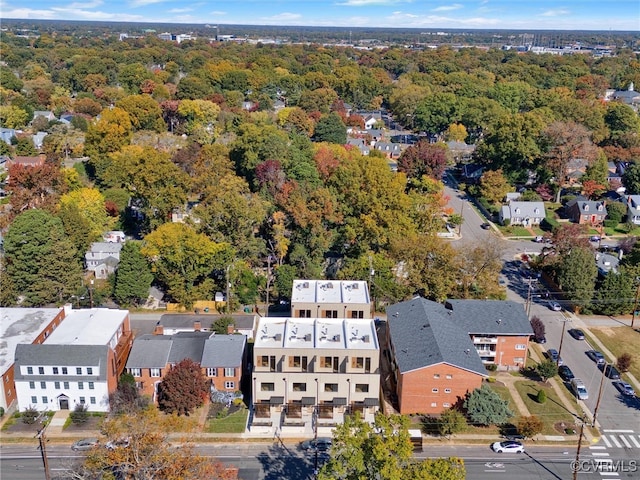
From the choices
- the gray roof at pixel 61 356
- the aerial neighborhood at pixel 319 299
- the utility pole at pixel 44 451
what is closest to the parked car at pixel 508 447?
the aerial neighborhood at pixel 319 299

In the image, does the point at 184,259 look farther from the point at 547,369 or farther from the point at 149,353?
the point at 547,369

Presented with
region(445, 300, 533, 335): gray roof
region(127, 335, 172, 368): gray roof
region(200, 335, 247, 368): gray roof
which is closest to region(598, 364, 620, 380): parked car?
region(445, 300, 533, 335): gray roof

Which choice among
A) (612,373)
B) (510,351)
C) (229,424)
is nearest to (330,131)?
(510,351)

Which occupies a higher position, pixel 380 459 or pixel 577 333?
pixel 380 459

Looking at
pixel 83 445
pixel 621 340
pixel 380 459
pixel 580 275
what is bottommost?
A: pixel 83 445

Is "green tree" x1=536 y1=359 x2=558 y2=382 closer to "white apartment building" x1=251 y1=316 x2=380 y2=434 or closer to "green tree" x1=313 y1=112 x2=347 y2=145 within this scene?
"white apartment building" x1=251 y1=316 x2=380 y2=434

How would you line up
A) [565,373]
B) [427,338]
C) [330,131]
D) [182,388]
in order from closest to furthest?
[182,388]
[427,338]
[565,373]
[330,131]

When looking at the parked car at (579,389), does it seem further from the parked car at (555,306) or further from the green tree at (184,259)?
the green tree at (184,259)
